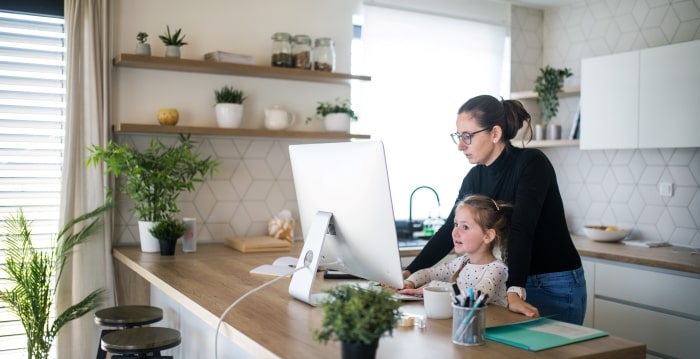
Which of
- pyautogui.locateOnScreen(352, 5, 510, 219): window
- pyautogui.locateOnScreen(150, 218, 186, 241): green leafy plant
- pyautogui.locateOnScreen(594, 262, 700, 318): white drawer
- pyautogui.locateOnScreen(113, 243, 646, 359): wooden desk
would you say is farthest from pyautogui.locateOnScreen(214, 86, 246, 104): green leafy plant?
pyautogui.locateOnScreen(594, 262, 700, 318): white drawer

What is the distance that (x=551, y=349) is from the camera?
5.58 ft

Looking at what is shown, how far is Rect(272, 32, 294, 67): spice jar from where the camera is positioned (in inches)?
159

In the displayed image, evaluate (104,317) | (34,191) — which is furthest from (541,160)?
(34,191)

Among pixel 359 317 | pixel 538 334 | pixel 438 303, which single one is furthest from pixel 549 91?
pixel 359 317

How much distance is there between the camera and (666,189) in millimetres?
4273

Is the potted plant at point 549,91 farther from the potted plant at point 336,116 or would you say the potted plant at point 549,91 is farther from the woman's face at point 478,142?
the woman's face at point 478,142

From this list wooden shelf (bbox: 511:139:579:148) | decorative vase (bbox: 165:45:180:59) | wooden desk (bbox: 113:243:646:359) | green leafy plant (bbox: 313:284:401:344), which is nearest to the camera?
green leafy plant (bbox: 313:284:401:344)

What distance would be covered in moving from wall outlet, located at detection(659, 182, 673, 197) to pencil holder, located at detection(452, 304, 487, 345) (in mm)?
2993

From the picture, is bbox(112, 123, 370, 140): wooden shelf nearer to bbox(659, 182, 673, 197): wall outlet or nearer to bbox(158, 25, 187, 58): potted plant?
bbox(158, 25, 187, 58): potted plant

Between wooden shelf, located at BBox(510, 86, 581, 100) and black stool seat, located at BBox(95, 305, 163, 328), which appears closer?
black stool seat, located at BBox(95, 305, 163, 328)

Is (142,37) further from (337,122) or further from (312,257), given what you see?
(312,257)

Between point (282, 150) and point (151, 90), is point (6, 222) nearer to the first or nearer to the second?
point (151, 90)

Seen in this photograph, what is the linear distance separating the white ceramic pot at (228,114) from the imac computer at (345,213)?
→ 156 centimetres

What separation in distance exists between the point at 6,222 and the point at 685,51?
369cm
